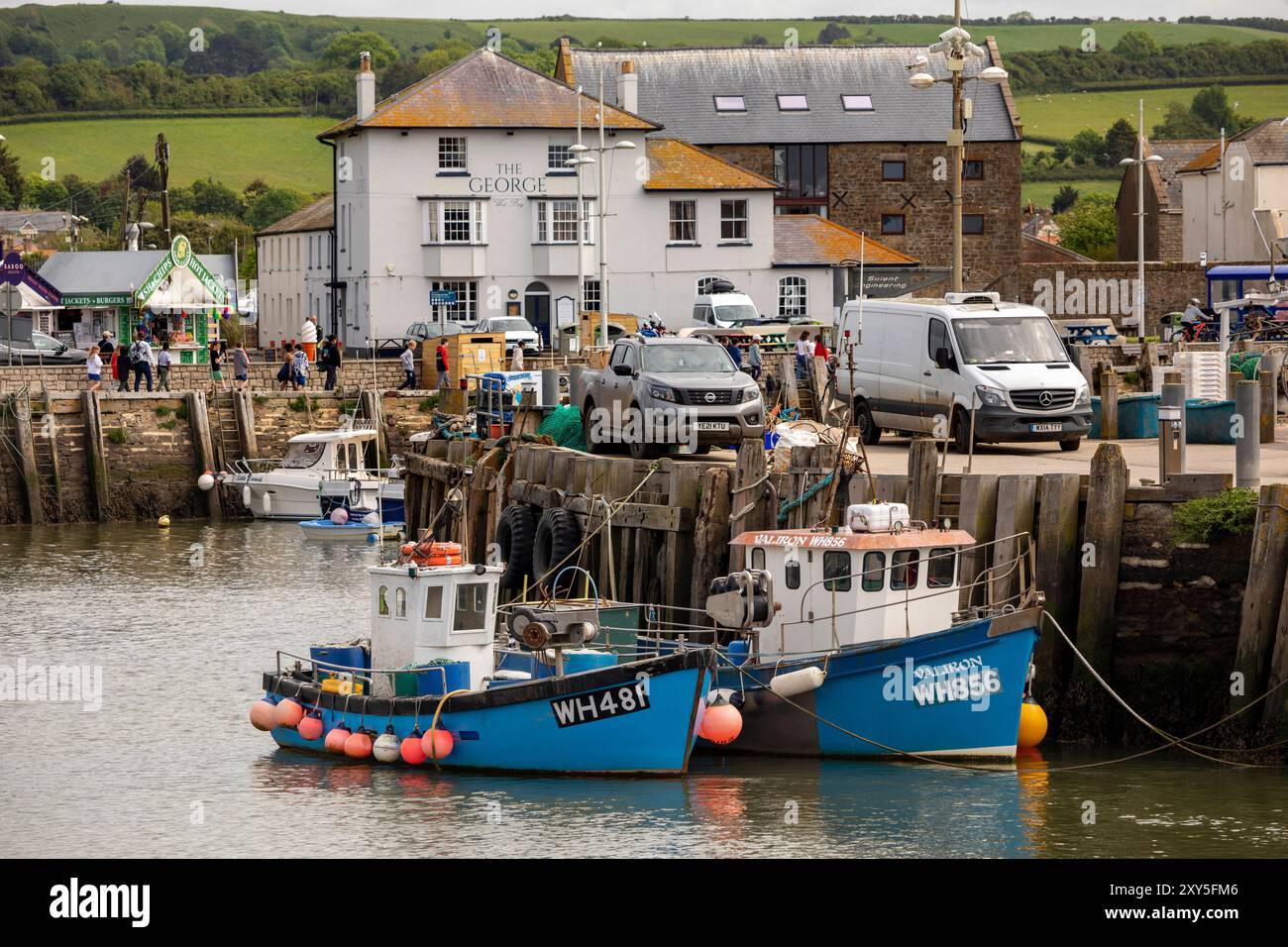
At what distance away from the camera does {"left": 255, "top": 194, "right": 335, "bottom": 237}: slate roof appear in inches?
2761

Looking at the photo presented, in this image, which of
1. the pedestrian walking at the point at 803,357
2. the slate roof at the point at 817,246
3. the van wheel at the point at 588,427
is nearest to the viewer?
the van wheel at the point at 588,427

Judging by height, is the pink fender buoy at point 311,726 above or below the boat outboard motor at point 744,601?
below

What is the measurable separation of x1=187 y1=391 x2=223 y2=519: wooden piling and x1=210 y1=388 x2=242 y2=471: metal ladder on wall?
65 centimetres

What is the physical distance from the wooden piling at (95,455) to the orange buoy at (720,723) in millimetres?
31702

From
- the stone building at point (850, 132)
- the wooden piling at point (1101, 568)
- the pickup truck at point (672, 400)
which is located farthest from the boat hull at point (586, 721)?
the stone building at point (850, 132)

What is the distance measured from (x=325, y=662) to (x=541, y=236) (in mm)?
43016

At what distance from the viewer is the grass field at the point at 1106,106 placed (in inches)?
5615

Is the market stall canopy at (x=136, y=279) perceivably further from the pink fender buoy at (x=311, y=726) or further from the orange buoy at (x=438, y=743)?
the orange buoy at (x=438, y=743)

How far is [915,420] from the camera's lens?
29.4m

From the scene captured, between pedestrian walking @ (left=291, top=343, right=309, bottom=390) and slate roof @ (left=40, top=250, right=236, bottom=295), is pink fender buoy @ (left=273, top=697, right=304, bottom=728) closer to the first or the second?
pedestrian walking @ (left=291, top=343, right=309, bottom=390)

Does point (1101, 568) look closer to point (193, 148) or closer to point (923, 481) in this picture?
point (923, 481)

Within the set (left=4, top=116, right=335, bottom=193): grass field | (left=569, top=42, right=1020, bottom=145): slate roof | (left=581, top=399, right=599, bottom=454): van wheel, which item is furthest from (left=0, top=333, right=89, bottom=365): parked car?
(left=4, top=116, right=335, bottom=193): grass field
